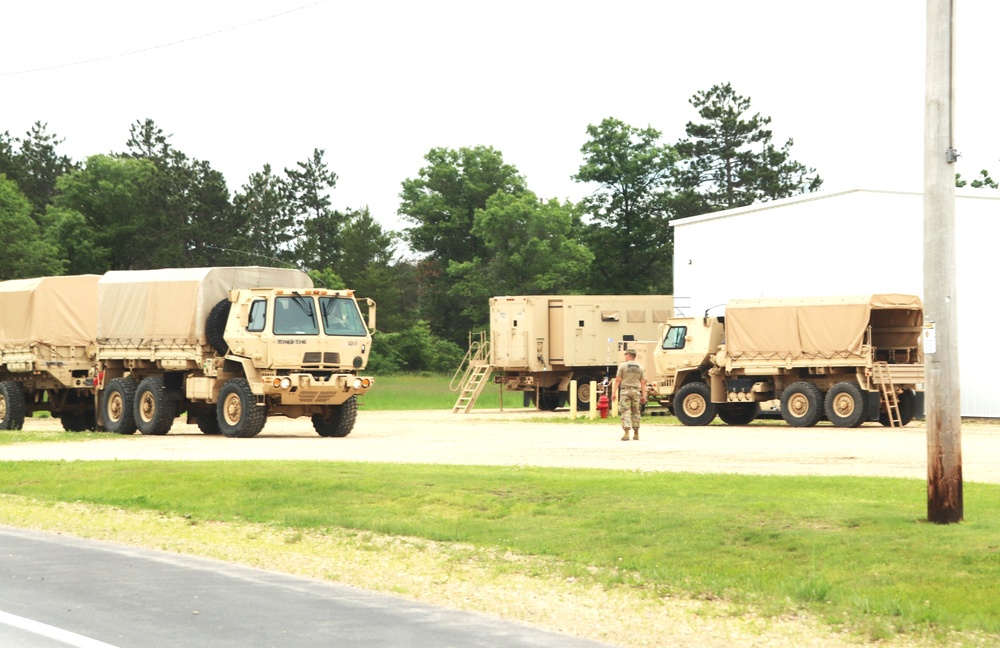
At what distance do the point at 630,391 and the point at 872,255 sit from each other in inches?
586

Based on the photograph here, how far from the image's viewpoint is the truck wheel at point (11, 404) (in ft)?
114

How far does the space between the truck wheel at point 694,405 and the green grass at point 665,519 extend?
1841cm

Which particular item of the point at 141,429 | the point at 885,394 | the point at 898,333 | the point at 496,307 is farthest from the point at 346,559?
the point at 496,307

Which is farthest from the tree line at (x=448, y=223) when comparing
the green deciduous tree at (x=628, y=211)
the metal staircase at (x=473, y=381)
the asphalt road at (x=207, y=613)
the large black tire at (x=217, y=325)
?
the asphalt road at (x=207, y=613)

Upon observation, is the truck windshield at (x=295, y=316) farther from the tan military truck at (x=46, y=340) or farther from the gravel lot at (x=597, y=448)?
the tan military truck at (x=46, y=340)

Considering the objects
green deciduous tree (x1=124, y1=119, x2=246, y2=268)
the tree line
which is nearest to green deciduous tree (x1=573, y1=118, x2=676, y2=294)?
the tree line

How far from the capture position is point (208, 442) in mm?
29891

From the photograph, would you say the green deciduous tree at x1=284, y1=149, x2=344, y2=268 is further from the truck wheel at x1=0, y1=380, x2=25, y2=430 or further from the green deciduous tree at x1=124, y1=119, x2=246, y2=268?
the truck wheel at x1=0, y1=380, x2=25, y2=430

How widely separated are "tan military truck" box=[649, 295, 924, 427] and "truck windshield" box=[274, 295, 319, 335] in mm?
12234

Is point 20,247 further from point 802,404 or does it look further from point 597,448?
point 597,448

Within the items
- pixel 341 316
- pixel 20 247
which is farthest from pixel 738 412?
pixel 20 247

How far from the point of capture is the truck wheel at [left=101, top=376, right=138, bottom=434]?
108 ft

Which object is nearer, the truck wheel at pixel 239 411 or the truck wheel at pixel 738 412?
the truck wheel at pixel 239 411

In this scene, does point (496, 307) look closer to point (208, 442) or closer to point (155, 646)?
point (208, 442)
